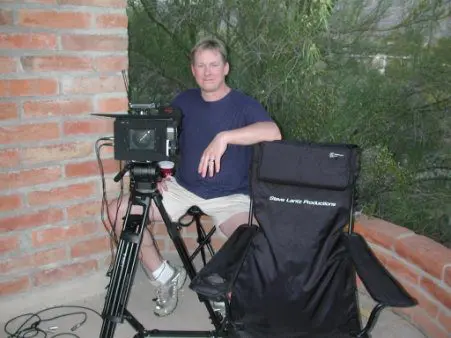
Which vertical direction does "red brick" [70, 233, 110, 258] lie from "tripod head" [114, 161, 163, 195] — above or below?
below

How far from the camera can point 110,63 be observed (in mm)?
2092

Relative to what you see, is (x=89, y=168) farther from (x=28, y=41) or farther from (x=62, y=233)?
(x=28, y=41)

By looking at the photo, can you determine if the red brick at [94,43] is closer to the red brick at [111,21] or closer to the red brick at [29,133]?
the red brick at [111,21]

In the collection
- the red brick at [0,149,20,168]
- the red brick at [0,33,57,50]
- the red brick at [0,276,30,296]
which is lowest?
the red brick at [0,276,30,296]

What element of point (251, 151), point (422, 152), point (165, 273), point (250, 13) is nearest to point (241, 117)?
point (251, 151)

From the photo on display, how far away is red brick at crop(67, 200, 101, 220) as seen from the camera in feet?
7.10

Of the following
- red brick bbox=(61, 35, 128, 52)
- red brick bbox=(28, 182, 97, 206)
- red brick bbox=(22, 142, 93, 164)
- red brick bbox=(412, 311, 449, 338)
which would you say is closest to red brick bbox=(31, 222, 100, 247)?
red brick bbox=(28, 182, 97, 206)

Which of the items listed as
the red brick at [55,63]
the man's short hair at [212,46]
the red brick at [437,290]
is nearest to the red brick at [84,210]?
the red brick at [55,63]

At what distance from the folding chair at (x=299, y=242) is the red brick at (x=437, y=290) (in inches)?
15.2

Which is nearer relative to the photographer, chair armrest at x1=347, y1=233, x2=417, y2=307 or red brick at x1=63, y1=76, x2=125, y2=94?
chair armrest at x1=347, y1=233, x2=417, y2=307

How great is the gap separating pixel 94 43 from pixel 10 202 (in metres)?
0.83

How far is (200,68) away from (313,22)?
2.01ft

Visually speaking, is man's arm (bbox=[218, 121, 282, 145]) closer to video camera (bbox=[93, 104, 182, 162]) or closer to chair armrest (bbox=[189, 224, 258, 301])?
video camera (bbox=[93, 104, 182, 162])

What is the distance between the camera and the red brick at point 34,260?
205 centimetres
